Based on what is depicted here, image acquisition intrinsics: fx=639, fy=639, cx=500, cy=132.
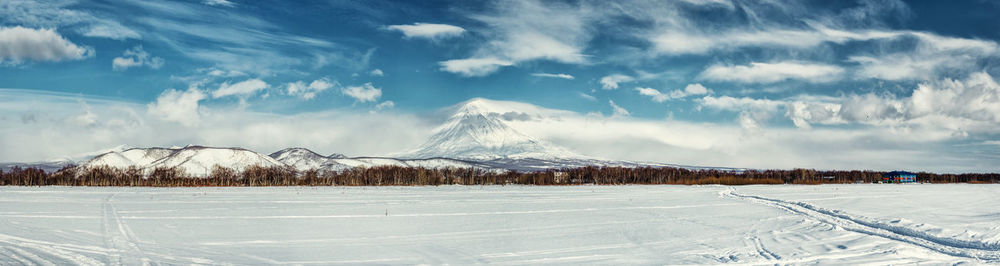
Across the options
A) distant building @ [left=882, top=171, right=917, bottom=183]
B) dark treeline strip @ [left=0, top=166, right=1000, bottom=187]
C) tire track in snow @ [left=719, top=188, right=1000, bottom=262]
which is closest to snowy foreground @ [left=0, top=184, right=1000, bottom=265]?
tire track in snow @ [left=719, top=188, right=1000, bottom=262]

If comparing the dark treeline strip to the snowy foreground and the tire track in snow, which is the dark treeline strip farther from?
the tire track in snow

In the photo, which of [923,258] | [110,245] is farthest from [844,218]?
[110,245]

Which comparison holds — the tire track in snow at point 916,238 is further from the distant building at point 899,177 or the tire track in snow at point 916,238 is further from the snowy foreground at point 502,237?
the distant building at point 899,177

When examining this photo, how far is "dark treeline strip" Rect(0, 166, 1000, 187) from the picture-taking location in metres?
109

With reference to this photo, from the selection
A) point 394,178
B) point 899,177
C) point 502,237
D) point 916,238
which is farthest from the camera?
point 899,177

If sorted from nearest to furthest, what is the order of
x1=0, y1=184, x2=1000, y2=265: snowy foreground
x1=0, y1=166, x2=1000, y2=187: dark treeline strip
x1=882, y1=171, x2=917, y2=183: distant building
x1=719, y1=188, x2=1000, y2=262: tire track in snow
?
x1=0, y1=184, x2=1000, y2=265: snowy foreground → x1=719, y1=188, x2=1000, y2=262: tire track in snow → x1=0, y1=166, x2=1000, y2=187: dark treeline strip → x1=882, y1=171, x2=917, y2=183: distant building

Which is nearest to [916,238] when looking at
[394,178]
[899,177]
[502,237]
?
[502,237]

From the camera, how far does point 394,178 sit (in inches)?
4692

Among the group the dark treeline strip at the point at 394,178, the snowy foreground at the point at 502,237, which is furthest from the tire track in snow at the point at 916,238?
the dark treeline strip at the point at 394,178

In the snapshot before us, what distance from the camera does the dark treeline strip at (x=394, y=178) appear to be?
10906 cm

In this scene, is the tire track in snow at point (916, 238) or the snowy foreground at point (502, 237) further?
the tire track in snow at point (916, 238)

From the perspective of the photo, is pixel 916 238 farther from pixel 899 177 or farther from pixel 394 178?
pixel 899 177

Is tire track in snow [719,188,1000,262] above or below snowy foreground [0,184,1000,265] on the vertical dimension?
above

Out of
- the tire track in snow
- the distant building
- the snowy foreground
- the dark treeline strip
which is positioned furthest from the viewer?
the distant building
